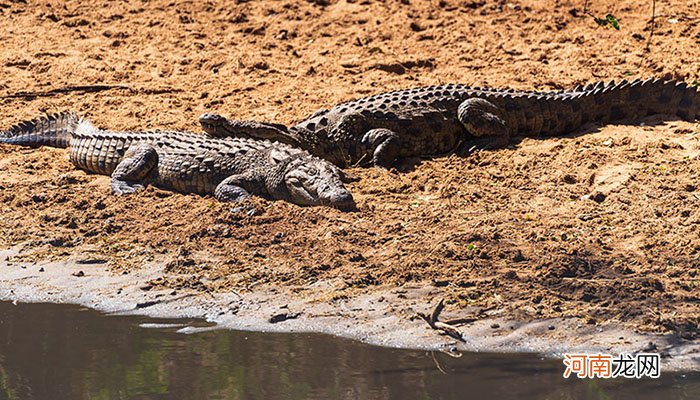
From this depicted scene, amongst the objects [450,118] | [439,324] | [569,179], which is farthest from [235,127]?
[439,324]

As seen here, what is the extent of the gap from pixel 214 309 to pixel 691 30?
6.89 metres

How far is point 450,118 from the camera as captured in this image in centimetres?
964

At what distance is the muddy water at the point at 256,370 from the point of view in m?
5.25

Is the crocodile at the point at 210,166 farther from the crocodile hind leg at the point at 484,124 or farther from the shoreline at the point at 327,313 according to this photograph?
the shoreline at the point at 327,313

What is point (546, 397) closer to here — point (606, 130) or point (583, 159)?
point (583, 159)

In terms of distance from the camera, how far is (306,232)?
763 cm

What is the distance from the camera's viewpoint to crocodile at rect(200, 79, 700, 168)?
31.2 ft

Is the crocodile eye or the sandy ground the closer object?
the sandy ground

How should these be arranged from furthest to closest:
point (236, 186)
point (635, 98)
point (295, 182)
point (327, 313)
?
point (635, 98), point (236, 186), point (295, 182), point (327, 313)

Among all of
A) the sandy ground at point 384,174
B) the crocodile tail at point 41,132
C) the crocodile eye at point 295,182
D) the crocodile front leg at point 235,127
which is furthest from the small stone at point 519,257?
the crocodile tail at point 41,132

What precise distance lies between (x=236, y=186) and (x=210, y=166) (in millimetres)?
361

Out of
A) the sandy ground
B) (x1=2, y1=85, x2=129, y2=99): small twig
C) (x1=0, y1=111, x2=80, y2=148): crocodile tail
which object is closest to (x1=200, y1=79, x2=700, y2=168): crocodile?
the sandy ground

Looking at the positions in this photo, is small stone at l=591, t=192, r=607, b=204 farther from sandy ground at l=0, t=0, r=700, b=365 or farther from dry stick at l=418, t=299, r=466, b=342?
dry stick at l=418, t=299, r=466, b=342

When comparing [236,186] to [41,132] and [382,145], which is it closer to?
[382,145]
